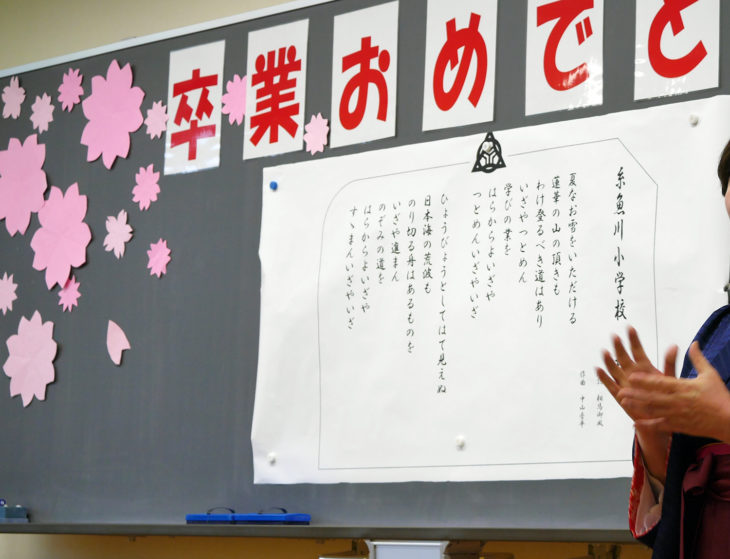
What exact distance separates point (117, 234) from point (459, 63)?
98 centimetres

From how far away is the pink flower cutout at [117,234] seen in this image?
98.0 inches

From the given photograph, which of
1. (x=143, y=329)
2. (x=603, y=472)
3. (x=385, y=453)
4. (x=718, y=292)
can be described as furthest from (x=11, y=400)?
(x=718, y=292)

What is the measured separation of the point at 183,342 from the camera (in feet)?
7.72

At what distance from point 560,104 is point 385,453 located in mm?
781

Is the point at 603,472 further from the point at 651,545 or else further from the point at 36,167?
the point at 36,167

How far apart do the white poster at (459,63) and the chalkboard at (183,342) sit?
2cm

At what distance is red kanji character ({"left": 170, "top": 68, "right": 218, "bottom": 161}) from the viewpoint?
244cm

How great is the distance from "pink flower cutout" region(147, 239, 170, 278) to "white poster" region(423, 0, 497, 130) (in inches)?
28.9

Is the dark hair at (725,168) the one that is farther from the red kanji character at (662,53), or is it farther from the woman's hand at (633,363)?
the red kanji character at (662,53)

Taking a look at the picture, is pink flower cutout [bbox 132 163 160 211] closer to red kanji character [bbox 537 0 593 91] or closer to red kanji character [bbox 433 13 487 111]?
red kanji character [bbox 433 13 487 111]

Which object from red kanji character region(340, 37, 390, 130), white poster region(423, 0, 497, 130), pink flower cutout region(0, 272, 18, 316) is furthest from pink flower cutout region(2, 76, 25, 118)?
white poster region(423, 0, 497, 130)

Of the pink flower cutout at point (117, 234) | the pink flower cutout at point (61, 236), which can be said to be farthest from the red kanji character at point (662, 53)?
the pink flower cutout at point (61, 236)

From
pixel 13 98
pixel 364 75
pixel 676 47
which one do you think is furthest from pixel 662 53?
pixel 13 98

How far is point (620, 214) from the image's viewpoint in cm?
184
